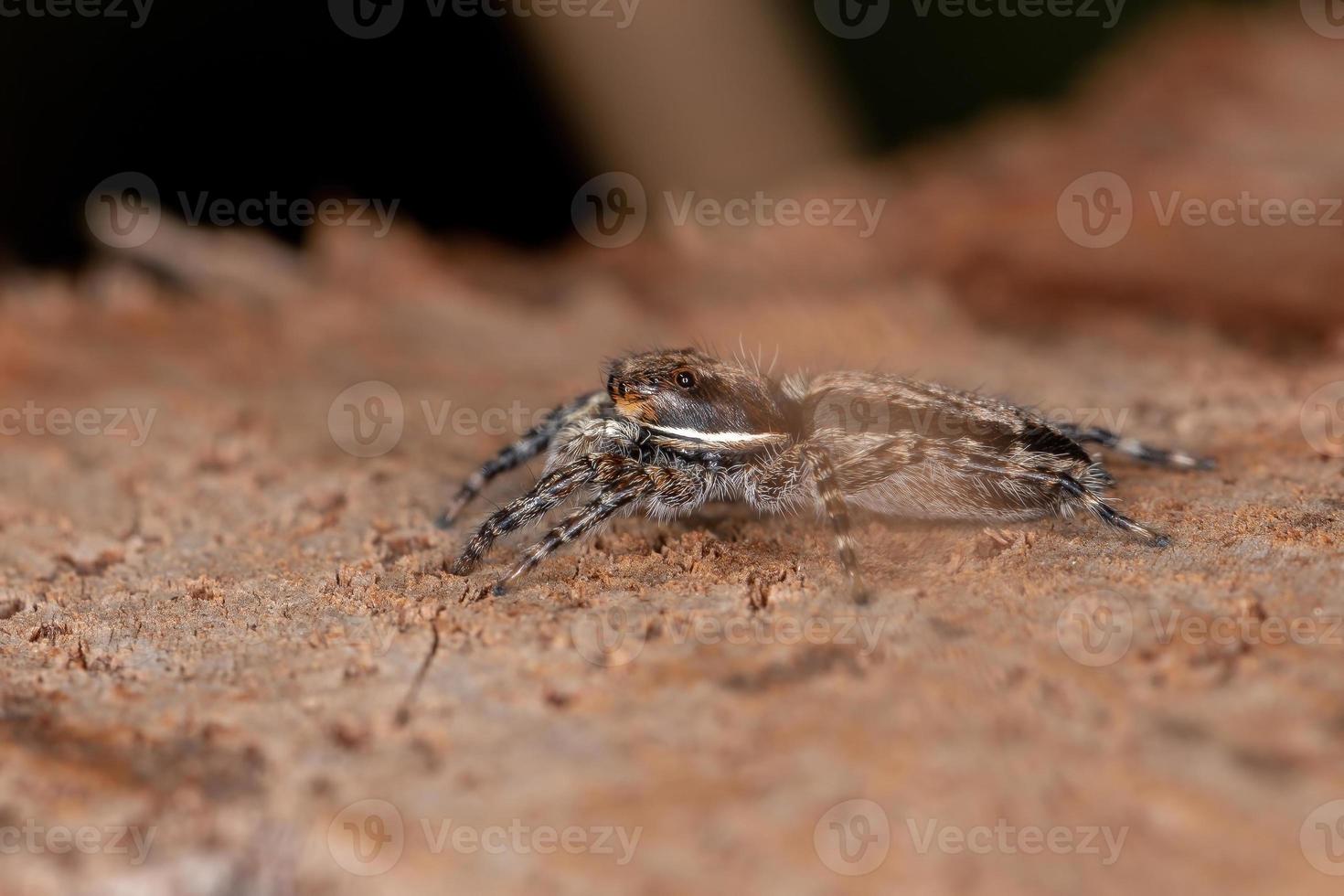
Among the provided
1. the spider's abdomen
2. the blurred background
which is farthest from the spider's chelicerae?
the blurred background

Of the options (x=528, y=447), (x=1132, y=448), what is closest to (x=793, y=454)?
(x=528, y=447)

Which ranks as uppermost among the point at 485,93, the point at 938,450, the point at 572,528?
the point at 485,93

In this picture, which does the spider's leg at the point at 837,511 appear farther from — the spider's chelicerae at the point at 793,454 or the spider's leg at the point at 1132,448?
the spider's leg at the point at 1132,448

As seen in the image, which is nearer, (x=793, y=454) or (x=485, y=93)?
(x=793, y=454)

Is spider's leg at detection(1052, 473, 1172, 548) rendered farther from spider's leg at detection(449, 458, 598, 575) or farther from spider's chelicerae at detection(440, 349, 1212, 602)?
spider's leg at detection(449, 458, 598, 575)

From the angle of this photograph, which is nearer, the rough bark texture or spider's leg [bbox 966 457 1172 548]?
the rough bark texture

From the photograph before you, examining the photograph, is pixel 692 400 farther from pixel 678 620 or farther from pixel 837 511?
pixel 678 620

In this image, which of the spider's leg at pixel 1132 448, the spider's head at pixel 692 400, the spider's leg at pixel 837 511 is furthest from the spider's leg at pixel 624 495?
the spider's leg at pixel 1132 448
